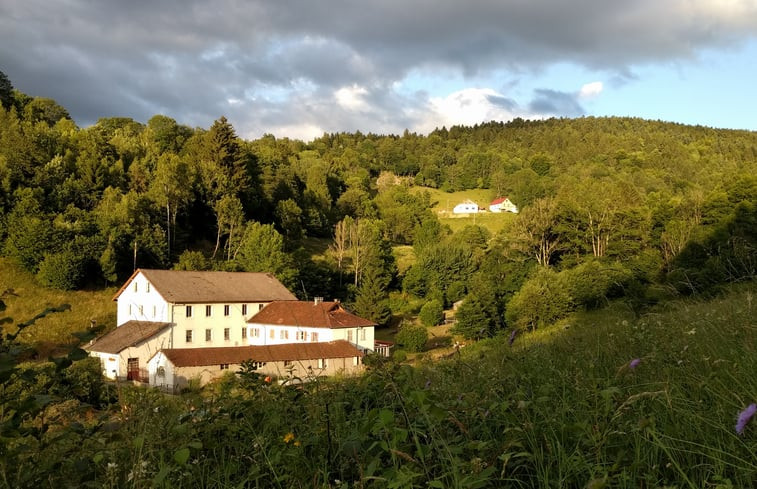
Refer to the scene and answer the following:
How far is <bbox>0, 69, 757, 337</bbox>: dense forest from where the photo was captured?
40.3 metres

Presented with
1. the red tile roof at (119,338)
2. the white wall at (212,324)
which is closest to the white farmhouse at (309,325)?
the white wall at (212,324)

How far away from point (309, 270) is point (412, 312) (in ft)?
37.9

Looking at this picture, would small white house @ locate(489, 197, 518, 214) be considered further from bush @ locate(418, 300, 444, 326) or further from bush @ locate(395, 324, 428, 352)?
bush @ locate(395, 324, 428, 352)

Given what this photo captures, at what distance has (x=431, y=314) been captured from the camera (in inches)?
1902

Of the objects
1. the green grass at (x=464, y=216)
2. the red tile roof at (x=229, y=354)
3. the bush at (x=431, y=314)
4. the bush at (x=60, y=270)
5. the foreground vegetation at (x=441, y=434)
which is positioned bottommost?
the bush at (x=431, y=314)

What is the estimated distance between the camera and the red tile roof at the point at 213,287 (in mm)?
37312

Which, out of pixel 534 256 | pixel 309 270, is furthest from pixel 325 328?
pixel 534 256

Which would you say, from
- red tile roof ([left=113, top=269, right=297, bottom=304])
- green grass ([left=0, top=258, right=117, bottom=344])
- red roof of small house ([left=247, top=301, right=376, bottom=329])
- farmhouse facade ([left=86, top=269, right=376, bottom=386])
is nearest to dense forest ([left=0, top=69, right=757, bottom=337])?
green grass ([left=0, top=258, right=117, bottom=344])

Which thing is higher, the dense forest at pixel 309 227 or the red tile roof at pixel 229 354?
the dense forest at pixel 309 227

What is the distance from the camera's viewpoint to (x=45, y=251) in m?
40.3

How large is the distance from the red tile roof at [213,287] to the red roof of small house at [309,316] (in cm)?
193

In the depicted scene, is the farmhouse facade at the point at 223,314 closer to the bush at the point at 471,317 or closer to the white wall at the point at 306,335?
the white wall at the point at 306,335

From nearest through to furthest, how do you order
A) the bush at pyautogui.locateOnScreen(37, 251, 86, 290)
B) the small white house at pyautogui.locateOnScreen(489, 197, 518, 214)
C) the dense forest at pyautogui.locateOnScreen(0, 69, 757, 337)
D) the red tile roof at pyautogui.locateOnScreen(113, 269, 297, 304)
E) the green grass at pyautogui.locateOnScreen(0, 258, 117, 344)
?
the green grass at pyautogui.locateOnScreen(0, 258, 117, 344) → the red tile roof at pyautogui.locateOnScreen(113, 269, 297, 304) → the bush at pyautogui.locateOnScreen(37, 251, 86, 290) → the dense forest at pyautogui.locateOnScreen(0, 69, 757, 337) → the small white house at pyautogui.locateOnScreen(489, 197, 518, 214)

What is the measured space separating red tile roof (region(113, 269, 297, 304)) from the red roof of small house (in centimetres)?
193
